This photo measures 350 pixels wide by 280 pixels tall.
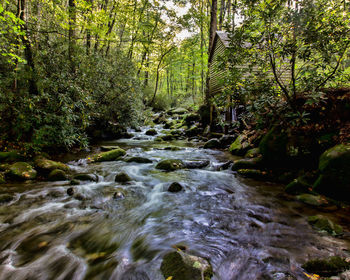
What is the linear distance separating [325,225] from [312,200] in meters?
0.94

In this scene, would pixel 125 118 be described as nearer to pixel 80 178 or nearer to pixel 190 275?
pixel 80 178

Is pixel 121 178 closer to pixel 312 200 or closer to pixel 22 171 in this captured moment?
pixel 22 171

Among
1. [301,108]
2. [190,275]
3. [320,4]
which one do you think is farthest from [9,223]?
[320,4]

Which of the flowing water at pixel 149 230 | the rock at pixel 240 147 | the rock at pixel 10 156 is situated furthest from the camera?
the rock at pixel 240 147

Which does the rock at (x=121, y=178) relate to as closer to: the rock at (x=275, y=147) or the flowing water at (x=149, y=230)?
the flowing water at (x=149, y=230)

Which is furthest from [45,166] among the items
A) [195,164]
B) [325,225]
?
[325,225]

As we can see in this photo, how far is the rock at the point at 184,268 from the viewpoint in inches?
76.9

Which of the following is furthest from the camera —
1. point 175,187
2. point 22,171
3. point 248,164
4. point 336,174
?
point 248,164

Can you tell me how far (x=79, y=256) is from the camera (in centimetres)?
261

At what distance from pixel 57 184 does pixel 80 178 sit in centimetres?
58

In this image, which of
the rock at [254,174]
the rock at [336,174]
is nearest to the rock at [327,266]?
the rock at [336,174]

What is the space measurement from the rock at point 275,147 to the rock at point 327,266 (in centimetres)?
356

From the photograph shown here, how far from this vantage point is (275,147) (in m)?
5.56

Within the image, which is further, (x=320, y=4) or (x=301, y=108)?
(x=301, y=108)
